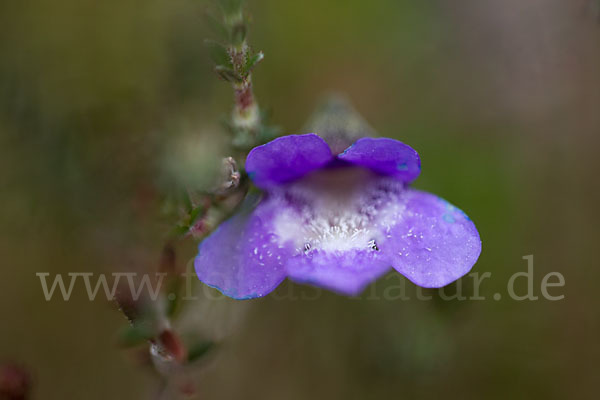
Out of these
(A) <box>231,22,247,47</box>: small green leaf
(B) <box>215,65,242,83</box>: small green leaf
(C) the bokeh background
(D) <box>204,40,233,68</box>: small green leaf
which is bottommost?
(C) the bokeh background

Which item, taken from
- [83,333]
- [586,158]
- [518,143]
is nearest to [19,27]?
[83,333]

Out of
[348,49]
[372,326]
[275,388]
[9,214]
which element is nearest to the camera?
[9,214]

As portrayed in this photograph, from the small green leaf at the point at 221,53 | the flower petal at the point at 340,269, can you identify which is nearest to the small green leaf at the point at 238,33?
the small green leaf at the point at 221,53

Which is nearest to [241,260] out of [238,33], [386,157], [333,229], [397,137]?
[333,229]

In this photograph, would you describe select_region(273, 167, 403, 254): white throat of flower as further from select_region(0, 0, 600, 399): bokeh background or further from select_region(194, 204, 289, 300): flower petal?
select_region(0, 0, 600, 399): bokeh background

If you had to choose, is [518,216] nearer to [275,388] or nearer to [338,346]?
[338,346]

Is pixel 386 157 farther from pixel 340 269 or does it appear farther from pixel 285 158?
pixel 340 269

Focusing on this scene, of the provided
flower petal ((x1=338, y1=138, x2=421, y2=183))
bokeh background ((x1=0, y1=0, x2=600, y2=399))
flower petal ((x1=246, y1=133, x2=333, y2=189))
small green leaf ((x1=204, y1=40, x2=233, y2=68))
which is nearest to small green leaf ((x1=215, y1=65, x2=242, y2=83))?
small green leaf ((x1=204, y1=40, x2=233, y2=68))
